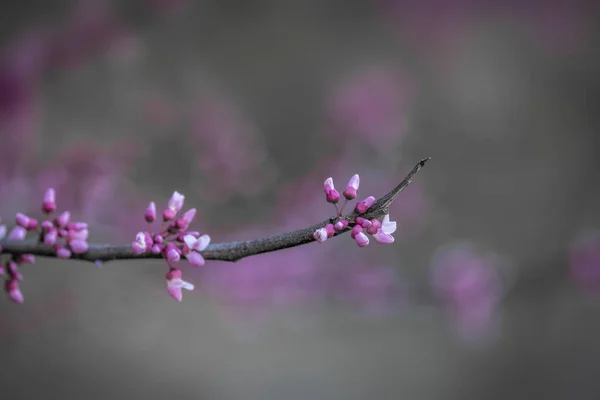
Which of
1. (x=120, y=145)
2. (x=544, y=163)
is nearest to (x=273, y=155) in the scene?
(x=120, y=145)

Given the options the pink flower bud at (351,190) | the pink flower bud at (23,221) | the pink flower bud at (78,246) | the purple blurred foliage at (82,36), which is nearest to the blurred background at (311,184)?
the purple blurred foliage at (82,36)

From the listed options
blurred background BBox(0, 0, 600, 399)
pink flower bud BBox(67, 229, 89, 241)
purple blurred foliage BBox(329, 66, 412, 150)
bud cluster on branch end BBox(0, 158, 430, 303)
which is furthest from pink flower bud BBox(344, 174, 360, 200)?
purple blurred foliage BBox(329, 66, 412, 150)

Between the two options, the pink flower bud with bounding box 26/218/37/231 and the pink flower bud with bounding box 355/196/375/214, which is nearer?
the pink flower bud with bounding box 355/196/375/214

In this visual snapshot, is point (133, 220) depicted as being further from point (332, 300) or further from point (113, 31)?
point (332, 300)

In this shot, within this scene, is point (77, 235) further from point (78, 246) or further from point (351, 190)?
point (351, 190)

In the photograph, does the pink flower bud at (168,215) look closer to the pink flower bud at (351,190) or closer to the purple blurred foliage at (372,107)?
the pink flower bud at (351,190)

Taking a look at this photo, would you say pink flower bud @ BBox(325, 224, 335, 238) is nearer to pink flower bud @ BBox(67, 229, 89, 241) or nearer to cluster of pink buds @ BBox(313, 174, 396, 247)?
cluster of pink buds @ BBox(313, 174, 396, 247)
